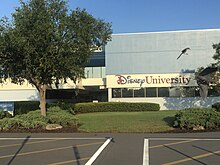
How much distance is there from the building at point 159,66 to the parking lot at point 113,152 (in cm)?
2541

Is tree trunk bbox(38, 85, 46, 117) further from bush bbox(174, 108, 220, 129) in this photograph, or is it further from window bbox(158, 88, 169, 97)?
window bbox(158, 88, 169, 97)

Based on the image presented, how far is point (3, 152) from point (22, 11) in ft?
31.9

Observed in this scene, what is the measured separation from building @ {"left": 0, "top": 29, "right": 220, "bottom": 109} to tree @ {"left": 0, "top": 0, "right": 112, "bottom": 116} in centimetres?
1928

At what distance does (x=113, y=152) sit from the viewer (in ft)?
34.9

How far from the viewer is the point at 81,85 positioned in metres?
43.1

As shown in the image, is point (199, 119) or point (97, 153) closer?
point (97, 153)

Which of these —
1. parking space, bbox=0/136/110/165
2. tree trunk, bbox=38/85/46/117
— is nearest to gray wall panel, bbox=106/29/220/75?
tree trunk, bbox=38/85/46/117

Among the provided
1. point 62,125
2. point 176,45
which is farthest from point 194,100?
point 62,125

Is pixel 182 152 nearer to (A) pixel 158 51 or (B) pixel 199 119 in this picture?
(B) pixel 199 119

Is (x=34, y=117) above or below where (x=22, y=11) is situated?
below

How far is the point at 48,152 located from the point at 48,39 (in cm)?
878

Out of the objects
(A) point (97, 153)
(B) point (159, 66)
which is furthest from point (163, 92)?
(A) point (97, 153)

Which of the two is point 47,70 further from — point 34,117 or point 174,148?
point 174,148

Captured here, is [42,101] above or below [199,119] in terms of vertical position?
above
